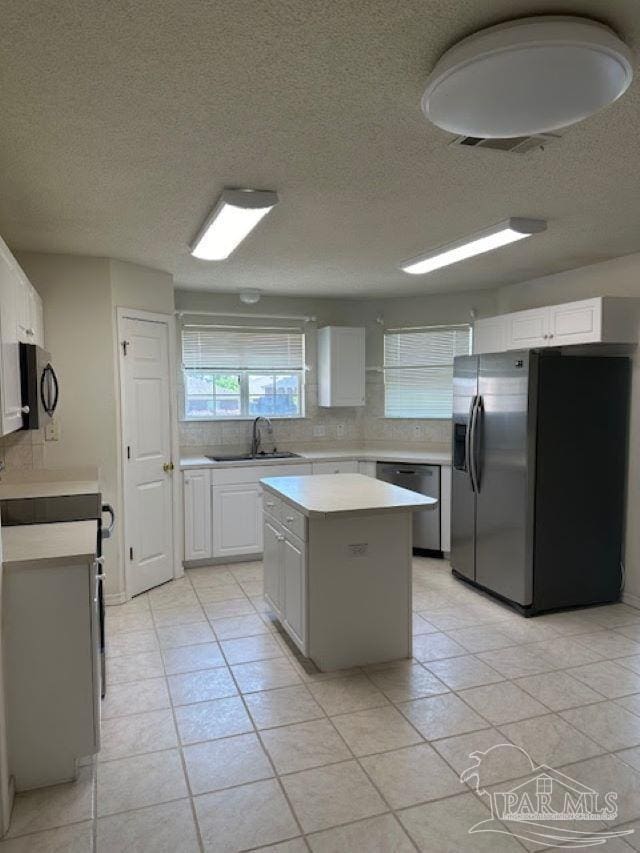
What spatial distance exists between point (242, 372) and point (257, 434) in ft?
1.98

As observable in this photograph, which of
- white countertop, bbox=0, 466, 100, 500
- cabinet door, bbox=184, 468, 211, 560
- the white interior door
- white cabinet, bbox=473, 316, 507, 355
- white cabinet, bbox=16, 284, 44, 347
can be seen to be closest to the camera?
white cabinet, bbox=16, 284, 44, 347

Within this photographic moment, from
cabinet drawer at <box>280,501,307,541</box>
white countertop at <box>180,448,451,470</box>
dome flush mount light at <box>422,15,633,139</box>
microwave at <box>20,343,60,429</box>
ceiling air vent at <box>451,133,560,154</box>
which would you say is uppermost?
ceiling air vent at <box>451,133,560,154</box>

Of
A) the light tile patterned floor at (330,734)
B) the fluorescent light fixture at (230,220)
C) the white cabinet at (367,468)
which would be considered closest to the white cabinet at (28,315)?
the fluorescent light fixture at (230,220)

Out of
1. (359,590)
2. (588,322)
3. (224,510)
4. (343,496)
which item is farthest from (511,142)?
(224,510)

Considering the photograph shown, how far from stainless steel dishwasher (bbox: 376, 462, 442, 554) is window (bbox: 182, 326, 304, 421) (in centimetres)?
118

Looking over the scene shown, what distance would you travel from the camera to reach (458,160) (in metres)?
2.24

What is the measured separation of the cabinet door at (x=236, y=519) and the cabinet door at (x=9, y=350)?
2442 millimetres

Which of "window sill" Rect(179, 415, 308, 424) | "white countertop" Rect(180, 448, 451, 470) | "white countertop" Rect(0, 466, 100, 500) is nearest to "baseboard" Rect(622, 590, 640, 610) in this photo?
"white countertop" Rect(180, 448, 451, 470)

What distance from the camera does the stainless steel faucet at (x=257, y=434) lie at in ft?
17.6

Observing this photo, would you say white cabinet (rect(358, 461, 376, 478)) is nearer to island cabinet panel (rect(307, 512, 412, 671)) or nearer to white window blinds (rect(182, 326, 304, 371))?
white window blinds (rect(182, 326, 304, 371))

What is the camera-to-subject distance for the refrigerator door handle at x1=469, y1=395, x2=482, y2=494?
4.10 metres

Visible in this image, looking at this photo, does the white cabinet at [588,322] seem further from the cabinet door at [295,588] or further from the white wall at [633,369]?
the cabinet door at [295,588]

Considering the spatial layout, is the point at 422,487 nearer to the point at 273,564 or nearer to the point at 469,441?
the point at 469,441

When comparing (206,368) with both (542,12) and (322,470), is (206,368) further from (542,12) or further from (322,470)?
(542,12)
